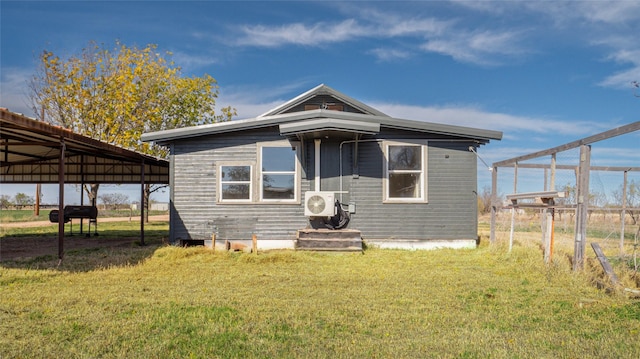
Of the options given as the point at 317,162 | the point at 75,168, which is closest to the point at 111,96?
the point at 75,168

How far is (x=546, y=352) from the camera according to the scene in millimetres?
4594

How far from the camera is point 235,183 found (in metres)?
12.8

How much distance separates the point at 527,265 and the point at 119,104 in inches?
764

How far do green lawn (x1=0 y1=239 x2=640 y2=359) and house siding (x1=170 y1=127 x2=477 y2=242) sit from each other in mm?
2523

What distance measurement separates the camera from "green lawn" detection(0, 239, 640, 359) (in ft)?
15.3

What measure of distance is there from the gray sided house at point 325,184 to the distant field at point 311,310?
245 centimetres

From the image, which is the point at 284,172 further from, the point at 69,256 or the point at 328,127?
the point at 69,256

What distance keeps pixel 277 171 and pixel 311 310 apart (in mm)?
6972

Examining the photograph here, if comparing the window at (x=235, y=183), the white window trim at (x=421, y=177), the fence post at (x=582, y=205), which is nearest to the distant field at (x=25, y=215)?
the window at (x=235, y=183)

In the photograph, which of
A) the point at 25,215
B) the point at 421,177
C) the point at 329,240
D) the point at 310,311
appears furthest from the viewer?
the point at 25,215

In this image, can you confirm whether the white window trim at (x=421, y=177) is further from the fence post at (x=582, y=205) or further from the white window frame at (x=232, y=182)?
the fence post at (x=582, y=205)

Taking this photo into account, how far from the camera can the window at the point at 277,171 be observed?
41.7ft

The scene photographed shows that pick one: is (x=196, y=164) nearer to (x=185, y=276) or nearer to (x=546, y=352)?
(x=185, y=276)

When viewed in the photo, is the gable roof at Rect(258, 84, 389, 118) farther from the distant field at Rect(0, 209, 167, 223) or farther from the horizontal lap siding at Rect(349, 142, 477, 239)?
the distant field at Rect(0, 209, 167, 223)
